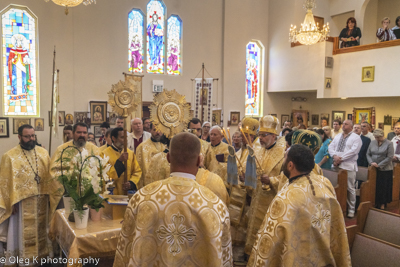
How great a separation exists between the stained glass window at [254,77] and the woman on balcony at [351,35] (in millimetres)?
3545

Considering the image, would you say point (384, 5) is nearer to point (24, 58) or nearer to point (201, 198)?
point (24, 58)

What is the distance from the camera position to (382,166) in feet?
24.6

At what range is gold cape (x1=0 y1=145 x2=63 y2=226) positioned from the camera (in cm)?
446

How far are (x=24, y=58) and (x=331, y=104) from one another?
12.1 m

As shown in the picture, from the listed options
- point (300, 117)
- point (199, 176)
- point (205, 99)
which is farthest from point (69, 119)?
point (300, 117)

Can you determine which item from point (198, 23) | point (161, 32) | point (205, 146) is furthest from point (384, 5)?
point (205, 146)

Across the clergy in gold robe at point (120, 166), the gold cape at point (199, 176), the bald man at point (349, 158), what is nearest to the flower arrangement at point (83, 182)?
the gold cape at point (199, 176)

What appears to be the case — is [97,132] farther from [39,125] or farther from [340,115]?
[340,115]

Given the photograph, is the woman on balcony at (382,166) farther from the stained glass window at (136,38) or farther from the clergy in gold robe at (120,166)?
the stained glass window at (136,38)

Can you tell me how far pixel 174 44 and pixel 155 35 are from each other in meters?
0.82

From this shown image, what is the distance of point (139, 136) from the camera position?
6.57 metres

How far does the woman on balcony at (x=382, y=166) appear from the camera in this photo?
24.7ft

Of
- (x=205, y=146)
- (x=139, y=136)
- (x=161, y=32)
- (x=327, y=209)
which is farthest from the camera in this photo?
(x=161, y=32)

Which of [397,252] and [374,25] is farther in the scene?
[374,25]
